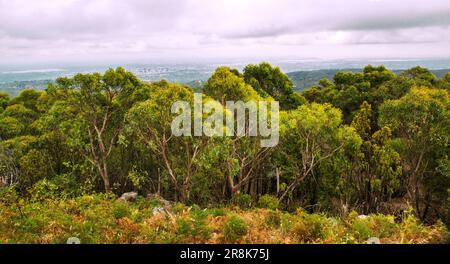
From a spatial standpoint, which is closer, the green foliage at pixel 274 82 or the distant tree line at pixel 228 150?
the distant tree line at pixel 228 150

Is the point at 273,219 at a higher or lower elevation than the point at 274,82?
lower

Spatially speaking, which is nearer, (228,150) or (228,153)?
(228,150)

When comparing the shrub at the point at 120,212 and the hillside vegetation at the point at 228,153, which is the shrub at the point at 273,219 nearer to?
the hillside vegetation at the point at 228,153

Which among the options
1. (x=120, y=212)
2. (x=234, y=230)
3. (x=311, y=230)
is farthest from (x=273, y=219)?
(x=120, y=212)

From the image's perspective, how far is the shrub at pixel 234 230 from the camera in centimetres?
792

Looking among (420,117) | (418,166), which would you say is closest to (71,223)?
(420,117)

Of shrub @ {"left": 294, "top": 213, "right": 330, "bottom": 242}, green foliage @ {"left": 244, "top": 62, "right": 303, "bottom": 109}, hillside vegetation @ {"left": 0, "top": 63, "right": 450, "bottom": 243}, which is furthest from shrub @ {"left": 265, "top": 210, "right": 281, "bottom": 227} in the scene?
green foliage @ {"left": 244, "top": 62, "right": 303, "bottom": 109}

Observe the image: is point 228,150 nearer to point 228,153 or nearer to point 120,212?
point 228,153

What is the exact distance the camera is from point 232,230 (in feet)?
26.3

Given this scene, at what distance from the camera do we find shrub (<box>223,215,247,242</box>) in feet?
26.0

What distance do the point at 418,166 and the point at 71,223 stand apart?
628 inches

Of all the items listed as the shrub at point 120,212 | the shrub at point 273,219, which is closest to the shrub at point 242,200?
the shrub at point 273,219

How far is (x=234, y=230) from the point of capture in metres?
8.05
